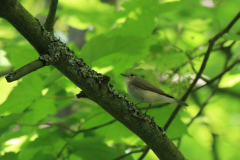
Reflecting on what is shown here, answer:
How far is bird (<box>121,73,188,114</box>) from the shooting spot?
192 centimetres

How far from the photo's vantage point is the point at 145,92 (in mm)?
2012

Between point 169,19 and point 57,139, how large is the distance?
140 cm

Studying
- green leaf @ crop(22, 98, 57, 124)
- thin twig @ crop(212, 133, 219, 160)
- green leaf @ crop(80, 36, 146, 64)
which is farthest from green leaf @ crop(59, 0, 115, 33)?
thin twig @ crop(212, 133, 219, 160)

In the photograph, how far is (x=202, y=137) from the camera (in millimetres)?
2936

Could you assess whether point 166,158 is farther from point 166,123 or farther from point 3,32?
point 3,32

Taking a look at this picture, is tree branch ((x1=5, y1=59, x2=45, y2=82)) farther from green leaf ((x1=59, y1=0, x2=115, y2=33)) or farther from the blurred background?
green leaf ((x1=59, y1=0, x2=115, y2=33))

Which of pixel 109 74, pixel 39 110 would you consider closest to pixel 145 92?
pixel 109 74

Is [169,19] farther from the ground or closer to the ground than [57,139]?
farther from the ground

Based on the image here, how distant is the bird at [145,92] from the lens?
1917mm

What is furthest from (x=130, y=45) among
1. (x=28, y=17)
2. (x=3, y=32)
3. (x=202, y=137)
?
(x=3, y=32)

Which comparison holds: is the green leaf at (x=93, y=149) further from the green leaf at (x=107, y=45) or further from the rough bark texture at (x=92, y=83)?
the green leaf at (x=107, y=45)

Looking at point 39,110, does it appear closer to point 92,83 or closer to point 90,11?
point 92,83

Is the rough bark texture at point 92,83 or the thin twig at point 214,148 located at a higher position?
the thin twig at point 214,148

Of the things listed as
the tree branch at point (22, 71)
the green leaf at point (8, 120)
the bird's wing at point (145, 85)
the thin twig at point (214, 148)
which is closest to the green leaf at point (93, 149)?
the green leaf at point (8, 120)
